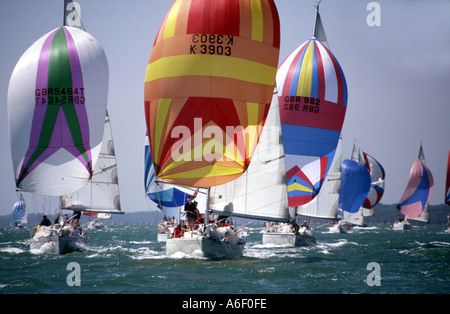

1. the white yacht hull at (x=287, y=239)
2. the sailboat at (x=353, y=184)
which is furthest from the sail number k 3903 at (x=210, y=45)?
the sailboat at (x=353, y=184)

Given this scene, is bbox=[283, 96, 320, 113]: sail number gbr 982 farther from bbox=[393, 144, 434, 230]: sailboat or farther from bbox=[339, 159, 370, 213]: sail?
bbox=[393, 144, 434, 230]: sailboat

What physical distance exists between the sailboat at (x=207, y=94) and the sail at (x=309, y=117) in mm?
9390

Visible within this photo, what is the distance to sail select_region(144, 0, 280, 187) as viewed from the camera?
18875mm

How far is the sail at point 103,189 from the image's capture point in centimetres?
2852

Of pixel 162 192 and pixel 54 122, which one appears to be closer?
pixel 54 122

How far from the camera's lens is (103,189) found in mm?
29547

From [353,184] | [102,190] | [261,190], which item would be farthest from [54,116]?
[353,184]

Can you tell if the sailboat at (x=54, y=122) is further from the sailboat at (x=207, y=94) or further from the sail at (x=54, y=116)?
the sailboat at (x=207, y=94)

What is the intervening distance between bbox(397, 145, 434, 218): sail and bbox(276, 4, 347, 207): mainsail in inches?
1583

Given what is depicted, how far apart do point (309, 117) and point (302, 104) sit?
0.79 metres

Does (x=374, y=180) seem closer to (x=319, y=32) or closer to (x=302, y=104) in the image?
(x=319, y=32)
